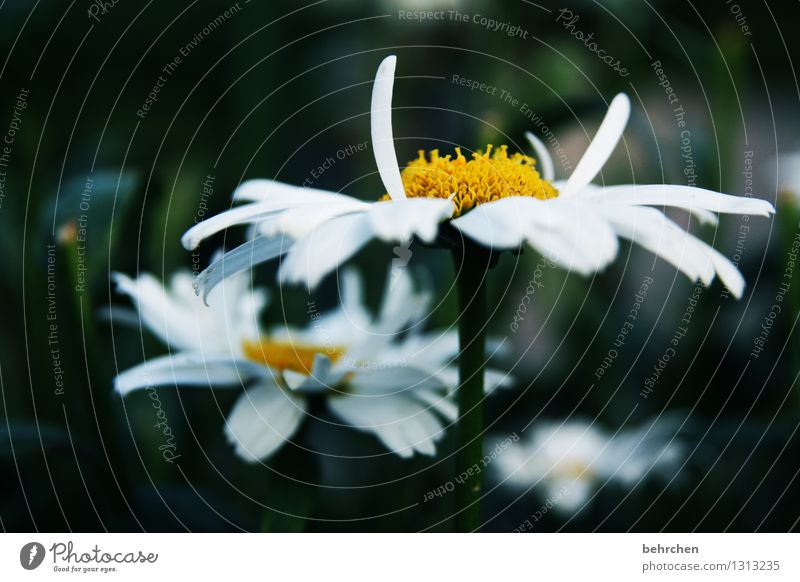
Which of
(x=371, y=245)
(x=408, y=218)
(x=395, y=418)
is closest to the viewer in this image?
(x=408, y=218)

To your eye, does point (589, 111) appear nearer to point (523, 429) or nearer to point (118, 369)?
point (523, 429)

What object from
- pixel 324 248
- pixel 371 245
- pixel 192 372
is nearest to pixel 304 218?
pixel 324 248

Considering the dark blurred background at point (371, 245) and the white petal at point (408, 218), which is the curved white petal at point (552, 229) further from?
the dark blurred background at point (371, 245)

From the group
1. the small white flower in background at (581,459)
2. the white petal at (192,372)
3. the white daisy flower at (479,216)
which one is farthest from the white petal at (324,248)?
the small white flower in background at (581,459)

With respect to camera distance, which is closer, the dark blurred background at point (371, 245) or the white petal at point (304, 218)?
the white petal at point (304, 218)

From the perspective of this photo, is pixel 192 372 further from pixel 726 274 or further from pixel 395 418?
pixel 726 274

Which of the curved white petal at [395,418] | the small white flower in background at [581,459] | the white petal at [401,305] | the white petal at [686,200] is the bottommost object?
the small white flower in background at [581,459]
